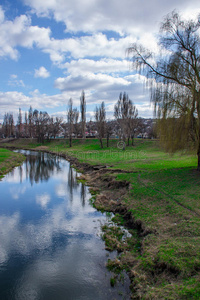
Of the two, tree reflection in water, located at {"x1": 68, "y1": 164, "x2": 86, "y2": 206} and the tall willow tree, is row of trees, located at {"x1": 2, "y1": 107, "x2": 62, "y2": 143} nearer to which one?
tree reflection in water, located at {"x1": 68, "y1": 164, "x2": 86, "y2": 206}

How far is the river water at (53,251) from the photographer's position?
5617 millimetres

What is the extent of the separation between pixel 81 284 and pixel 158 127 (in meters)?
10.7

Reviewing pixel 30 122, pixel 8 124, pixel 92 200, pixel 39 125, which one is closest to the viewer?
pixel 92 200

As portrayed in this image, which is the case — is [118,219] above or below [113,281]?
above

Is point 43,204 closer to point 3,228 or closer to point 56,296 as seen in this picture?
point 3,228

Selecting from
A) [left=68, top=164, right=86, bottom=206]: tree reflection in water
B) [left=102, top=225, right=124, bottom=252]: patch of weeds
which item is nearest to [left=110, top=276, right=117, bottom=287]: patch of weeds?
[left=102, top=225, right=124, bottom=252]: patch of weeds

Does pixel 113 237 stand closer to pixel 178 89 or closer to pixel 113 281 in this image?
pixel 113 281

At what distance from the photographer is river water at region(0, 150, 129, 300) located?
18.4 ft

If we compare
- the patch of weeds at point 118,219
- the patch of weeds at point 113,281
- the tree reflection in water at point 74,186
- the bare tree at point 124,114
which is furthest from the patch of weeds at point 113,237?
the bare tree at point 124,114

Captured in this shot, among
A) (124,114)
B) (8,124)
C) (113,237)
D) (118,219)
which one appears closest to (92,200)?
(118,219)

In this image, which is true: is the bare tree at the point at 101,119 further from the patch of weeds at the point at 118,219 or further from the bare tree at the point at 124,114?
the patch of weeds at the point at 118,219

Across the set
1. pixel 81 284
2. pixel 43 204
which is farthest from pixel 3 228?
pixel 81 284

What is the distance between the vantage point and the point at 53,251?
7484 millimetres

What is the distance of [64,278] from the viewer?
6090 millimetres
